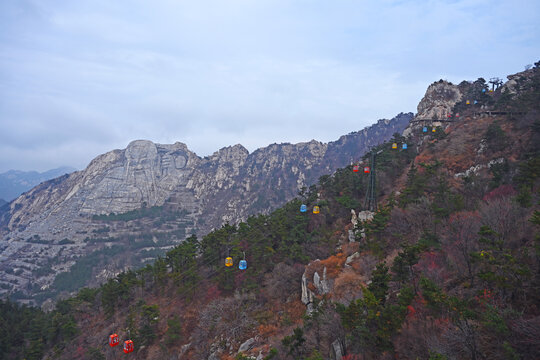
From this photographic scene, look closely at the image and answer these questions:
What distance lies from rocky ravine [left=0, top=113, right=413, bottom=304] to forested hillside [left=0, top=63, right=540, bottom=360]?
94624mm

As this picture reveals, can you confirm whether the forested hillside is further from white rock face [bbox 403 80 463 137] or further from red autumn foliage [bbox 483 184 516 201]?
white rock face [bbox 403 80 463 137]

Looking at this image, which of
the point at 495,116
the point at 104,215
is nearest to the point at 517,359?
the point at 495,116

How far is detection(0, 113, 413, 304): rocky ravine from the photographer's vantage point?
422 ft

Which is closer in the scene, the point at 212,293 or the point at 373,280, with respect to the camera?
the point at 373,280

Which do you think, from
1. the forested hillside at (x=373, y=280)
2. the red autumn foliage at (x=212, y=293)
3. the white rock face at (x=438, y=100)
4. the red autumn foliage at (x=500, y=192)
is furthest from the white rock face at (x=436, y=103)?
the red autumn foliage at (x=212, y=293)

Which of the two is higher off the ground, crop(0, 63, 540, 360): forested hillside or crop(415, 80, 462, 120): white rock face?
crop(415, 80, 462, 120): white rock face

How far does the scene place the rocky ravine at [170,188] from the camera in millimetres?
128625

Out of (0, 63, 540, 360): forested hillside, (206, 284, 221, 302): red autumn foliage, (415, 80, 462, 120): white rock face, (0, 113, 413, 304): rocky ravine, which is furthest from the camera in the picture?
(0, 113, 413, 304): rocky ravine

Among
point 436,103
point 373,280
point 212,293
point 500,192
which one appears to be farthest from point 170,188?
point 373,280

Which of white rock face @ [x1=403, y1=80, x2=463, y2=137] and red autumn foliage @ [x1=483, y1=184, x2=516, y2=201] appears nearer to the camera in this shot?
red autumn foliage @ [x1=483, y1=184, x2=516, y2=201]

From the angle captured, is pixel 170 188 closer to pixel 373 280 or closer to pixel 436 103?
pixel 436 103

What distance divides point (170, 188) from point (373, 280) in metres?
173

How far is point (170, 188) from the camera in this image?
563 ft

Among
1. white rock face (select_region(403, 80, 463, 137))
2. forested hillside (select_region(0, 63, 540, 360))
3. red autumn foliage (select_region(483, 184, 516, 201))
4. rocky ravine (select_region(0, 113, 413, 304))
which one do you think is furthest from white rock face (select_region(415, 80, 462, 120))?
rocky ravine (select_region(0, 113, 413, 304))
